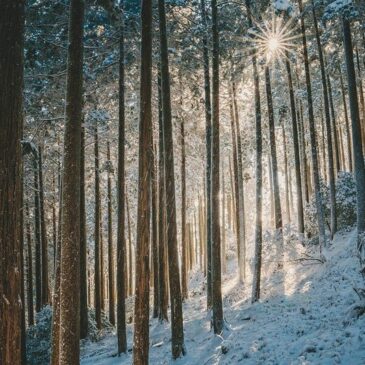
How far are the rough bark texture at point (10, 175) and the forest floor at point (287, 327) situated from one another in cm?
530

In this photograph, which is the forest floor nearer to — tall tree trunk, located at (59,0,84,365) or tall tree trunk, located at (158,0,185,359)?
tall tree trunk, located at (158,0,185,359)

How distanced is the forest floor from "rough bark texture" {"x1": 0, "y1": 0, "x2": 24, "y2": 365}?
5.30 m

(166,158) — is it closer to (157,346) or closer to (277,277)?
(157,346)

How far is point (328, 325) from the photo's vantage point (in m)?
8.32

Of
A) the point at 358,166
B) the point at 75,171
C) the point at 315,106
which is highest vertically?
the point at 315,106

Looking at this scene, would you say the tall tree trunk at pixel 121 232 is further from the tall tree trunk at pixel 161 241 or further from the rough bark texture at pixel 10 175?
the rough bark texture at pixel 10 175

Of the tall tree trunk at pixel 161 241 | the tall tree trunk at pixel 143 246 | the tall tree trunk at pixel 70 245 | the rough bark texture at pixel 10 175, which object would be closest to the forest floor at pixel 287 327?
the tall tree trunk at pixel 161 241

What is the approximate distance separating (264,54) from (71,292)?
37.3 ft

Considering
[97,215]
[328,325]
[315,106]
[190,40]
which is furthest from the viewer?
[315,106]

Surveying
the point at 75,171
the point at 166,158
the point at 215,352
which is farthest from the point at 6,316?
the point at 215,352

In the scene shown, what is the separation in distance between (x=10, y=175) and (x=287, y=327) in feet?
27.3

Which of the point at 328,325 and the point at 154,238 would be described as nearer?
the point at 328,325

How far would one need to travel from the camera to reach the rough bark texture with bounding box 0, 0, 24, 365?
3.66m

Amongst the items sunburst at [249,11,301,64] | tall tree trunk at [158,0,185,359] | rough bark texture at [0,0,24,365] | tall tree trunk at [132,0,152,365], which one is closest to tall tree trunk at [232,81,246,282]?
sunburst at [249,11,301,64]
